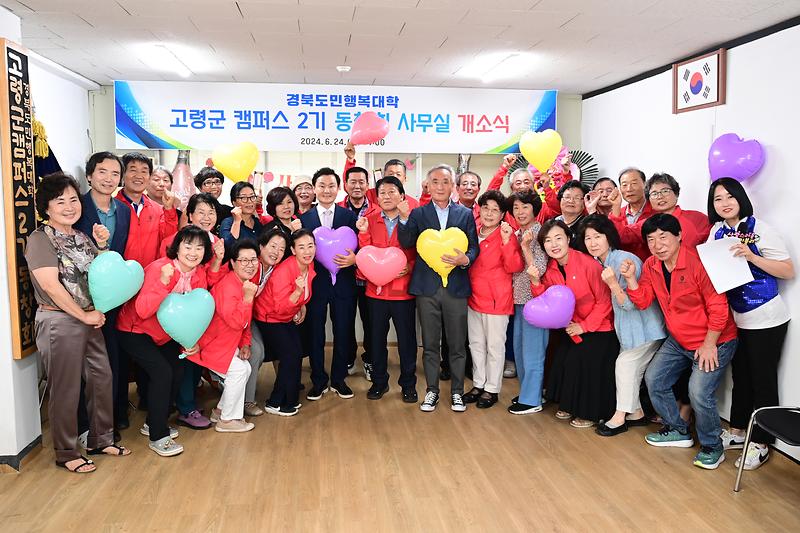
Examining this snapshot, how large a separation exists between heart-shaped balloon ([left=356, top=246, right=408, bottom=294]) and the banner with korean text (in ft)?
7.80

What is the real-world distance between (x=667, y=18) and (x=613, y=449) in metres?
2.50

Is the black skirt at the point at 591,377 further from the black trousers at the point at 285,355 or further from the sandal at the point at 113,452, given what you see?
the sandal at the point at 113,452

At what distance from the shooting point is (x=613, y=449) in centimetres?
350

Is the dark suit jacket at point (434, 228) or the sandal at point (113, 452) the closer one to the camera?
the sandal at point (113, 452)

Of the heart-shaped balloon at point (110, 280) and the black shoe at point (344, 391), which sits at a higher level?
the heart-shaped balloon at point (110, 280)

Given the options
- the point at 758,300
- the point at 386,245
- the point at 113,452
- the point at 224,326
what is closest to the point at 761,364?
the point at 758,300

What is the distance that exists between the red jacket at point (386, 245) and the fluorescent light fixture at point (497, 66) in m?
1.65

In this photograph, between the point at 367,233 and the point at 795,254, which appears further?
the point at 367,233

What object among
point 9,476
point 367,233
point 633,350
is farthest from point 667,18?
point 9,476

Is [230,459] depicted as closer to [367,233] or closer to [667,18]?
[367,233]

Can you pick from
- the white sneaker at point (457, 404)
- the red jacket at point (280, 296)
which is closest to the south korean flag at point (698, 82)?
the white sneaker at point (457, 404)

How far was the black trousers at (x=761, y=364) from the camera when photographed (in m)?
3.29

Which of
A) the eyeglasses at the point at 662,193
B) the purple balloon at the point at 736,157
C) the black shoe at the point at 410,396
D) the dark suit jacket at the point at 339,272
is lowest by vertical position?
the black shoe at the point at 410,396

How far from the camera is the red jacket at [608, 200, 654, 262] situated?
396 centimetres
